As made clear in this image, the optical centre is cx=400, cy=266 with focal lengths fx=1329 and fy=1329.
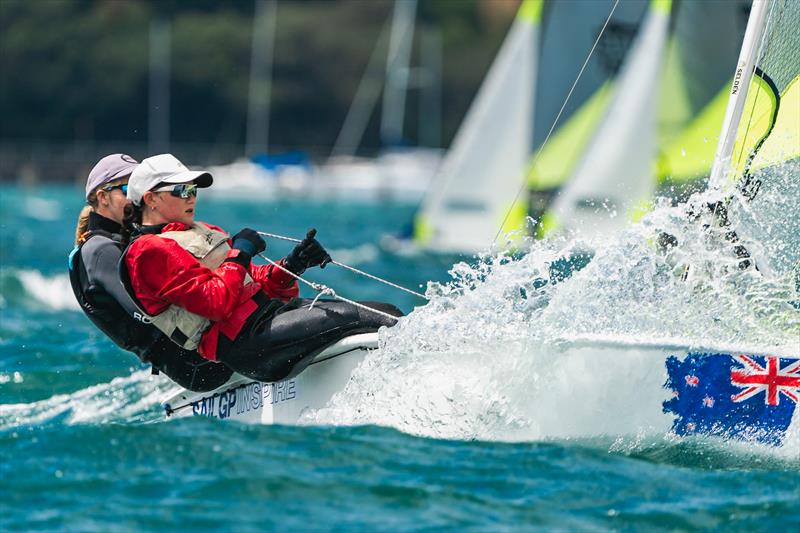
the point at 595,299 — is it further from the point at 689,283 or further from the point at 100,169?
the point at 100,169

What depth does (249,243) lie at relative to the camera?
4.23 meters

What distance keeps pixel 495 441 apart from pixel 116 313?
1.31 metres

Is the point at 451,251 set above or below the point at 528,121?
below

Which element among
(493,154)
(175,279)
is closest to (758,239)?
(175,279)

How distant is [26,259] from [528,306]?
10011mm

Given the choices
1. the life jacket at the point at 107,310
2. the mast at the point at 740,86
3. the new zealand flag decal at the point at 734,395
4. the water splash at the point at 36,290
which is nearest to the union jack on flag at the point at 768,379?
the new zealand flag decal at the point at 734,395

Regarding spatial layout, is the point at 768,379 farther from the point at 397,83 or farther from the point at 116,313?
the point at 397,83

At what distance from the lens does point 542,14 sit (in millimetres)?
12211

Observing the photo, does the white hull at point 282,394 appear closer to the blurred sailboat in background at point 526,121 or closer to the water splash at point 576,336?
the water splash at point 576,336

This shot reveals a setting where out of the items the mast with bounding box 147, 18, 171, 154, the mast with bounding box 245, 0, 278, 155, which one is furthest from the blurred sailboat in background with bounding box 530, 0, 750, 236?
the mast with bounding box 245, 0, 278, 155

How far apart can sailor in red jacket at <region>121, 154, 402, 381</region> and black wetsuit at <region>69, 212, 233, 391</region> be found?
117 mm

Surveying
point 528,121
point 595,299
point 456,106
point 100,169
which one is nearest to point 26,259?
point 528,121

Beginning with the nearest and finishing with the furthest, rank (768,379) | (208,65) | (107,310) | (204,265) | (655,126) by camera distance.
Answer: (768,379), (204,265), (107,310), (655,126), (208,65)

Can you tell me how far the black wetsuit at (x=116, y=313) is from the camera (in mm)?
4266
